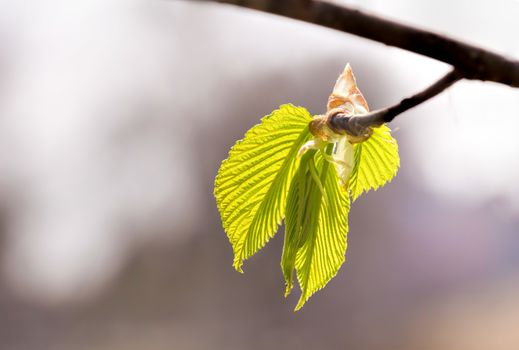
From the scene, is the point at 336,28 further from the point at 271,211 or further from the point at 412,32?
the point at 271,211

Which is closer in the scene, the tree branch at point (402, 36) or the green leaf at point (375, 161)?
the tree branch at point (402, 36)

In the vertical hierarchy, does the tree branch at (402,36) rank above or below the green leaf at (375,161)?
above

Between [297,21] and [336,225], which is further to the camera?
[336,225]

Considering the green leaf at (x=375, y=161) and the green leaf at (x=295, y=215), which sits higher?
the green leaf at (x=375, y=161)

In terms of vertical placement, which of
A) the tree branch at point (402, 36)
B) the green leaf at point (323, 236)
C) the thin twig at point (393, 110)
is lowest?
the green leaf at point (323, 236)

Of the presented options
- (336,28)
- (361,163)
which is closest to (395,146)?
(361,163)
